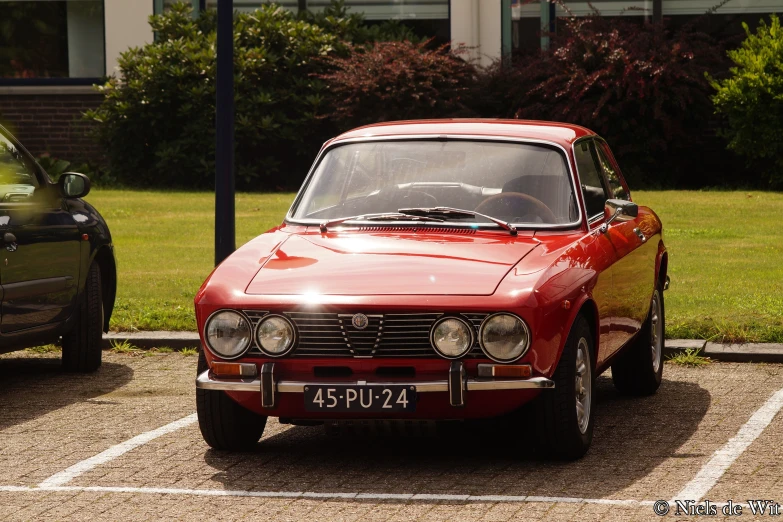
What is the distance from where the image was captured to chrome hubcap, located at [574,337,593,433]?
6.71 meters

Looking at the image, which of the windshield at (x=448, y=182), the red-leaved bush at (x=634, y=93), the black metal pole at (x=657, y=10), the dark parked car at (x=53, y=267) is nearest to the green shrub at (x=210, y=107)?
the red-leaved bush at (x=634, y=93)

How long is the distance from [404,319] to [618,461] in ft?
4.17

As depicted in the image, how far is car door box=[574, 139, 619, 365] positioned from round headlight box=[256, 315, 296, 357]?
1516mm

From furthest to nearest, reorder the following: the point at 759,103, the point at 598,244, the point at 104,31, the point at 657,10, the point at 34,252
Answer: the point at 104,31 < the point at 657,10 < the point at 759,103 < the point at 34,252 < the point at 598,244

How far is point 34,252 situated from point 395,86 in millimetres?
13583

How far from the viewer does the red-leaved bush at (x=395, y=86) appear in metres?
21.8

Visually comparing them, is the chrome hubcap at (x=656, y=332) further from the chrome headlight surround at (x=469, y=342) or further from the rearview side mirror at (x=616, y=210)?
the chrome headlight surround at (x=469, y=342)

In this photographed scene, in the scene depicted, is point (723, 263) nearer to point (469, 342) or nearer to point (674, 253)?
point (674, 253)

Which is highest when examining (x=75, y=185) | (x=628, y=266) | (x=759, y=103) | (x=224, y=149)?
(x=759, y=103)

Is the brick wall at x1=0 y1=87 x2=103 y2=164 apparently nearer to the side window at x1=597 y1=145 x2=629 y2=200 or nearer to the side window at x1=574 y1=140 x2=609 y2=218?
the side window at x1=597 y1=145 x2=629 y2=200

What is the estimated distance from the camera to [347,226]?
24.1 ft

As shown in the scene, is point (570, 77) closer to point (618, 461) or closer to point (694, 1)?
point (694, 1)

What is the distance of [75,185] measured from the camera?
29.7ft

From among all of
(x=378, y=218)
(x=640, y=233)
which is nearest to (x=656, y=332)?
(x=640, y=233)
